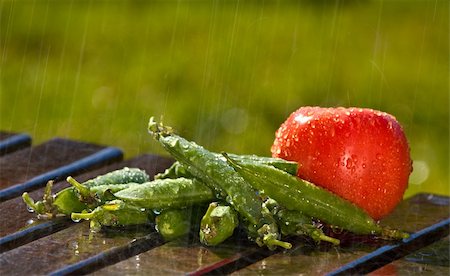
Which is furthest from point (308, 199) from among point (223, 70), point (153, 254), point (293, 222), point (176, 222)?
point (223, 70)

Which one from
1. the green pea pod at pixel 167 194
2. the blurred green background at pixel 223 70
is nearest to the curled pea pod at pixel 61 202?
the green pea pod at pixel 167 194

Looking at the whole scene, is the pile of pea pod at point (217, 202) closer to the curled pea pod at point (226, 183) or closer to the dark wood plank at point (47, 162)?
the curled pea pod at point (226, 183)

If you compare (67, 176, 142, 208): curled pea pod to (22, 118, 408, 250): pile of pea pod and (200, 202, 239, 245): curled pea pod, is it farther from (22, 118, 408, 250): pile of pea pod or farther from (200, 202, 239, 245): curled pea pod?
(200, 202, 239, 245): curled pea pod

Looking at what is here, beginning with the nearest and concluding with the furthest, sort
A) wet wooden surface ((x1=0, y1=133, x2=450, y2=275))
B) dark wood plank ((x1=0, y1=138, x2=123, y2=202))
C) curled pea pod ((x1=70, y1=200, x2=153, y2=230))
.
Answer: wet wooden surface ((x1=0, y1=133, x2=450, y2=275)), curled pea pod ((x1=70, y1=200, x2=153, y2=230)), dark wood plank ((x1=0, y1=138, x2=123, y2=202))

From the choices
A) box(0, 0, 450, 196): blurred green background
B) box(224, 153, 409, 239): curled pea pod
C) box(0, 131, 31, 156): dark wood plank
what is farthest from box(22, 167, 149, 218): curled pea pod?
box(0, 0, 450, 196): blurred green background

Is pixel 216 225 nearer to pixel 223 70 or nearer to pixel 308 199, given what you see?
pixel 308 199

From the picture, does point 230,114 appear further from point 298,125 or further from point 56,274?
point 56,274

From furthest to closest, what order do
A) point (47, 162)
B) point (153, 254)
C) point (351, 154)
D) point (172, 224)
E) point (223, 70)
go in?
point (223, 70)
point (47, 162)
point (351, 154)
point (172, 224)
point (153, 254)
